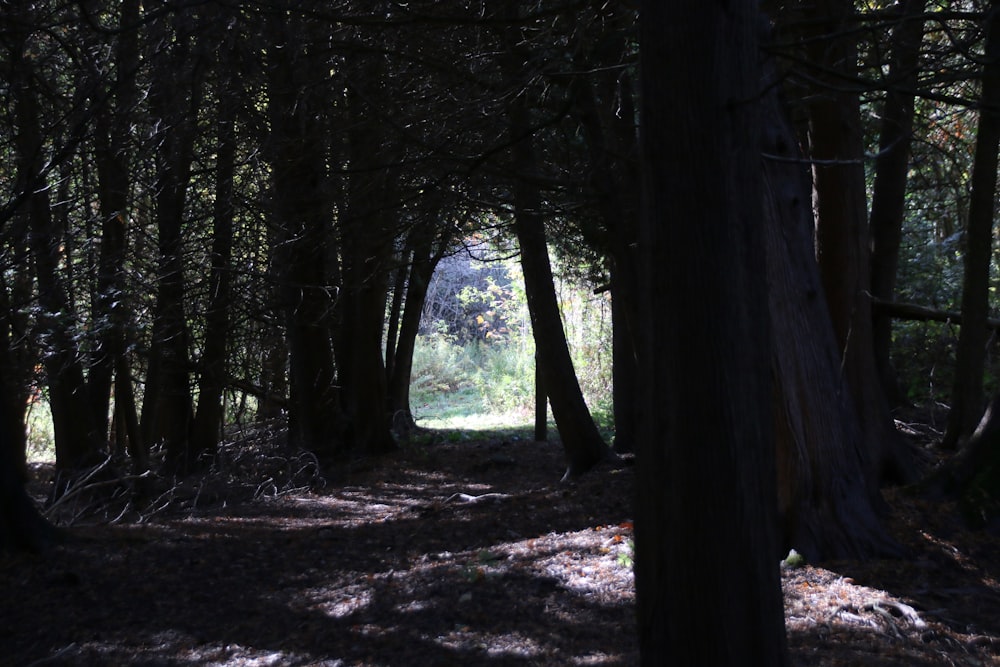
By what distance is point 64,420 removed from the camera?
11.4 metres

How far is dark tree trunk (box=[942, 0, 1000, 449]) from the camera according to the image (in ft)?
24.4

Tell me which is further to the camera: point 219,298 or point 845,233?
point 219,298

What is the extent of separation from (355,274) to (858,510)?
23.6ft

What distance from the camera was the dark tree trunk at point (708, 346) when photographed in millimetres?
3428

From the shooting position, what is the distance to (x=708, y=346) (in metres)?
3.42

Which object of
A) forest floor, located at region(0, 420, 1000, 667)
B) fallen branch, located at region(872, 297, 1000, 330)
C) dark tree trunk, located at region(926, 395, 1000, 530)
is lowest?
forest floor, located at region(0, 420, 1000, 667)

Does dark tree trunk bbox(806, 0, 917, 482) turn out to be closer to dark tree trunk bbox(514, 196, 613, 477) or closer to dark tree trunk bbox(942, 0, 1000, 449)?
dark tree trunk bbox(942, 0, 1000, 449)

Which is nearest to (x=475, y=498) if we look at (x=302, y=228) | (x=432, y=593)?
(x=302, y=228)

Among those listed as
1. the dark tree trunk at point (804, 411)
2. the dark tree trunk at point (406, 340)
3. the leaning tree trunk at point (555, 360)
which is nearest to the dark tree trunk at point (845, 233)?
the dark tree trunk at point (804, 411)

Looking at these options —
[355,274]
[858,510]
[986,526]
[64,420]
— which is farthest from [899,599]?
[64,420]

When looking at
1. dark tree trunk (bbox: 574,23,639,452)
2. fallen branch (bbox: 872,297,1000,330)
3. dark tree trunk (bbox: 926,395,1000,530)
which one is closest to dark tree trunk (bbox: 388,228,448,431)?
dark tree trunk (bbox: 574,23,639,452)

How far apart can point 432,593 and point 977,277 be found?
5.18m

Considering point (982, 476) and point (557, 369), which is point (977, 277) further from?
point (557, 369)

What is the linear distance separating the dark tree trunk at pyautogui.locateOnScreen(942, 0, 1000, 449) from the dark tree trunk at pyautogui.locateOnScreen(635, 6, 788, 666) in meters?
4.45
